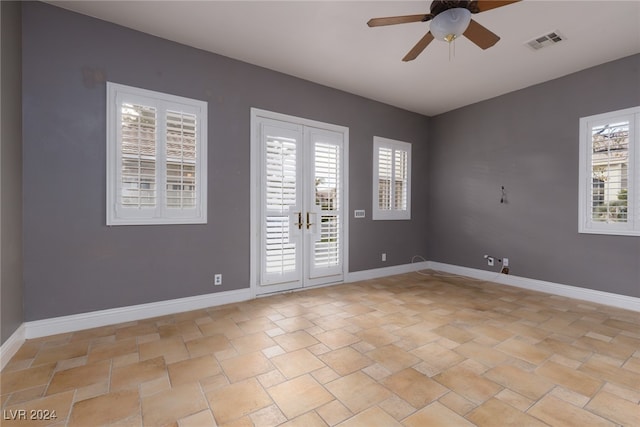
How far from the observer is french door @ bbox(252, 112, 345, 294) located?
12.5 ft

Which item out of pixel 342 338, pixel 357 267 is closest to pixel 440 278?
pixel 357 267

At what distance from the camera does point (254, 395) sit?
181cm

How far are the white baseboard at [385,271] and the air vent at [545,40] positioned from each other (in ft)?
11.9

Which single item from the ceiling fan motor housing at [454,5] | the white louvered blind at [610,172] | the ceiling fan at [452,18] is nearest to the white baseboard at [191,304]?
the white louvered blind at [610,172]

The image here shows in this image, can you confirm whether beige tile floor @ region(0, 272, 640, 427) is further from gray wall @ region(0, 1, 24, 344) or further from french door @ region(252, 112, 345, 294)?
french door @ region(252, 112, 345, 294)

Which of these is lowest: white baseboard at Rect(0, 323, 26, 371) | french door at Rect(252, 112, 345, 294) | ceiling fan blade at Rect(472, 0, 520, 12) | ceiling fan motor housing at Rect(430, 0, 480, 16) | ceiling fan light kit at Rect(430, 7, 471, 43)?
white baseboard at Rect(0, 323, 26, 371)

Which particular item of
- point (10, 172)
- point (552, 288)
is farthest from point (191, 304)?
point (552, 288)

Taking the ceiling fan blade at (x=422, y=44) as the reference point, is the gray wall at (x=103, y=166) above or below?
below

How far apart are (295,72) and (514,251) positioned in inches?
168

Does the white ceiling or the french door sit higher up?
the white ceiling

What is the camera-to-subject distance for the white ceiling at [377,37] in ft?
8.70

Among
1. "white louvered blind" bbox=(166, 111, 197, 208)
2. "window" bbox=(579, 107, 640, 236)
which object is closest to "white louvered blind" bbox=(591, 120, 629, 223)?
"window" bbox=(579, 107, 640, 236)

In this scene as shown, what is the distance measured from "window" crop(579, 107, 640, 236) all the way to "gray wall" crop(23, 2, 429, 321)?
3868 mm

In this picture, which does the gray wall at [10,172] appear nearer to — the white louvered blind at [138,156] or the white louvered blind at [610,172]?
the white louvered blind at [138,156]
